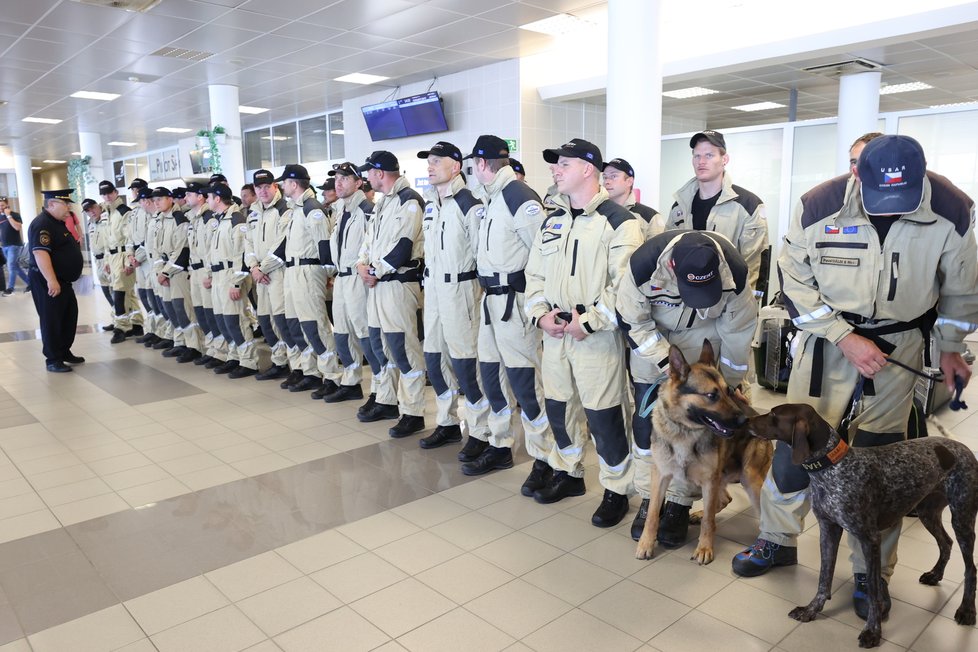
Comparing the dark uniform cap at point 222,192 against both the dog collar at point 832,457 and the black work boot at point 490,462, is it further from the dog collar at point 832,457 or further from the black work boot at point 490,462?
the dog collar at point 832,457

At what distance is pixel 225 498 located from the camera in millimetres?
3701

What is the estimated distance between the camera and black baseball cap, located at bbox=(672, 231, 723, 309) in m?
2.53

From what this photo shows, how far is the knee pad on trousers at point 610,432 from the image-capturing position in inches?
125

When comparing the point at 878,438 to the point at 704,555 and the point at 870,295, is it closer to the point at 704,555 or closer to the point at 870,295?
the point at 870,295

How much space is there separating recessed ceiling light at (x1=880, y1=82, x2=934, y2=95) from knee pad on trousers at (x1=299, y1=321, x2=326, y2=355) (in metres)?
9.17

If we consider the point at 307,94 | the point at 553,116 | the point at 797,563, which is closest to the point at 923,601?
the point at 797,563

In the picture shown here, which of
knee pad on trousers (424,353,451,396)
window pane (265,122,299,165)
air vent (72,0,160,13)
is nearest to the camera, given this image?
knee pad on trousers (424,353,451,396)

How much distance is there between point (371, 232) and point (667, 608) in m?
3.16

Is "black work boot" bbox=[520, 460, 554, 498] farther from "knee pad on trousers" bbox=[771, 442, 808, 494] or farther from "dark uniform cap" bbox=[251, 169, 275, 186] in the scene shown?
"dark uniform cap" bbox=[251, 169, 275, 186]

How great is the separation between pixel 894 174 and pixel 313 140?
13.3 m

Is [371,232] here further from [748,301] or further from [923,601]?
[923,601]

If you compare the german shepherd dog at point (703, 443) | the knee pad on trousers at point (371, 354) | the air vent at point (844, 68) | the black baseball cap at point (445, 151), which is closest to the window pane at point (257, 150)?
the air vent at point (844, 68)

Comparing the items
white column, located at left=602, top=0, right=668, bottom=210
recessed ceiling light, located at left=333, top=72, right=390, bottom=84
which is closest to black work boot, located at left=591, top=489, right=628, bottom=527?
white column, located at left=602, top=0, right=668, bottom=210

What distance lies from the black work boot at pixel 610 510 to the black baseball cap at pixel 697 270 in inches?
44.4
